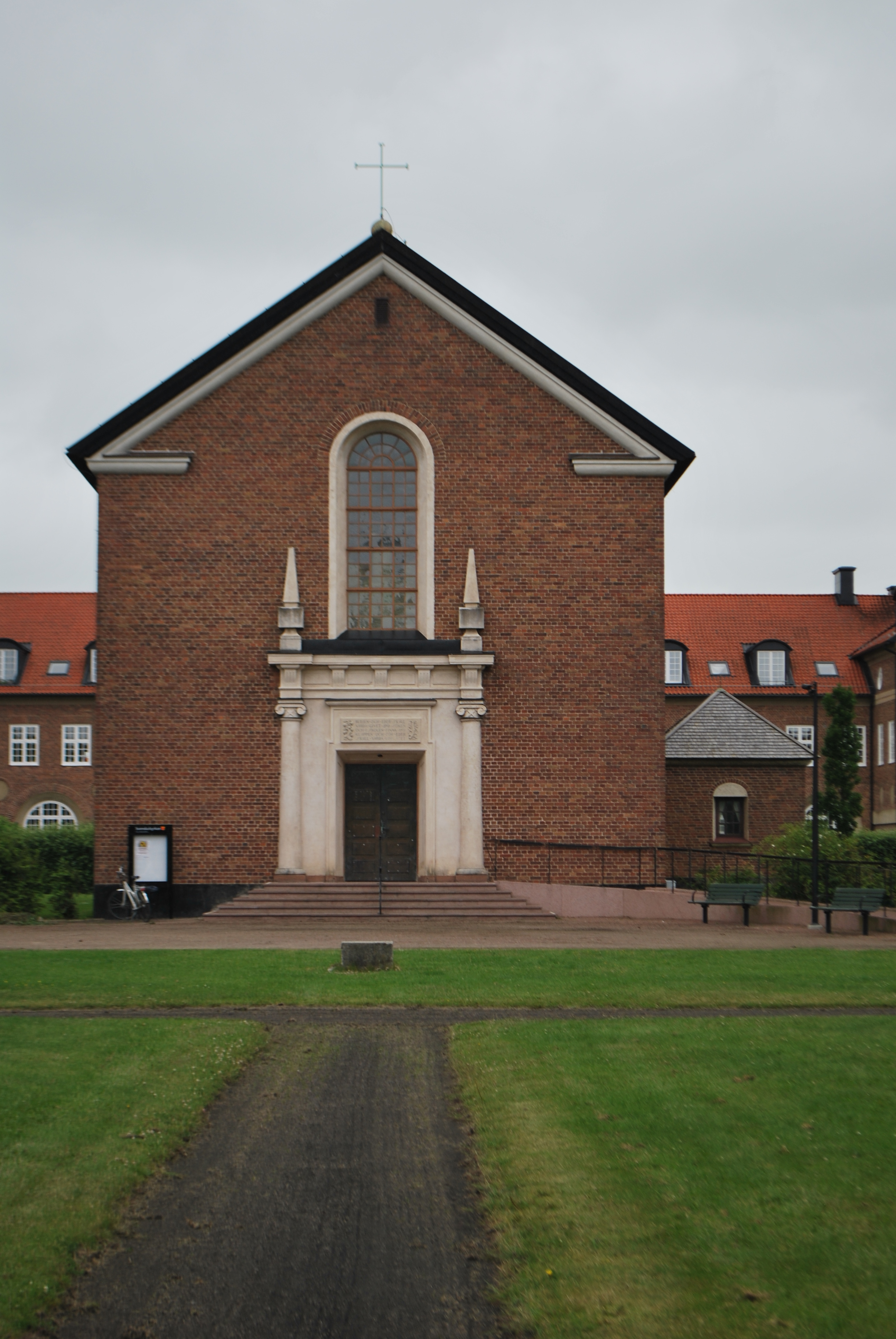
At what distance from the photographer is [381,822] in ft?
83.8

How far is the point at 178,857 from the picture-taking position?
24.4 meters

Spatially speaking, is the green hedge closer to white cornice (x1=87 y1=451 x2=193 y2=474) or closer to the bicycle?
the bicycle

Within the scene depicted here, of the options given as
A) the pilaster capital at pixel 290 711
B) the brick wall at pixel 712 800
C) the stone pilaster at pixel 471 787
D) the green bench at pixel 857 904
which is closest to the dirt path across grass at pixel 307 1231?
the green bench at pixel 857 904

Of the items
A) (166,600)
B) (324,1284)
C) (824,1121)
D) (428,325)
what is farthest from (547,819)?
(324,1284)

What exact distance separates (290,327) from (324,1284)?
896 inches

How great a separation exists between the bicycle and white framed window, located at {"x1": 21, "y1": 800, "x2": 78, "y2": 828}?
24.4m

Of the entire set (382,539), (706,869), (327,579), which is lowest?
(706,869)

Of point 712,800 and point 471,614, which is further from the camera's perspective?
point 712,800

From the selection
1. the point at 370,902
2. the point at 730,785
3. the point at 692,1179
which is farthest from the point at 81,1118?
the point at 730,785

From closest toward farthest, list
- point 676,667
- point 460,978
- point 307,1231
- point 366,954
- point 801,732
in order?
1. point 307,1231
2. point 460,978
3. point 366,954
4. point 801,732
5. point 676,667

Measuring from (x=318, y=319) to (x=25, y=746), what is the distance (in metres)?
27.8

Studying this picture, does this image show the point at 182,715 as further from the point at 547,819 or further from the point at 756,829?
the point at 756,829

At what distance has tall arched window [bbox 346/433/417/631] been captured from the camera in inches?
1007

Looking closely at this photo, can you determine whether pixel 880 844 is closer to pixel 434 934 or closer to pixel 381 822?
pixel 381 822
